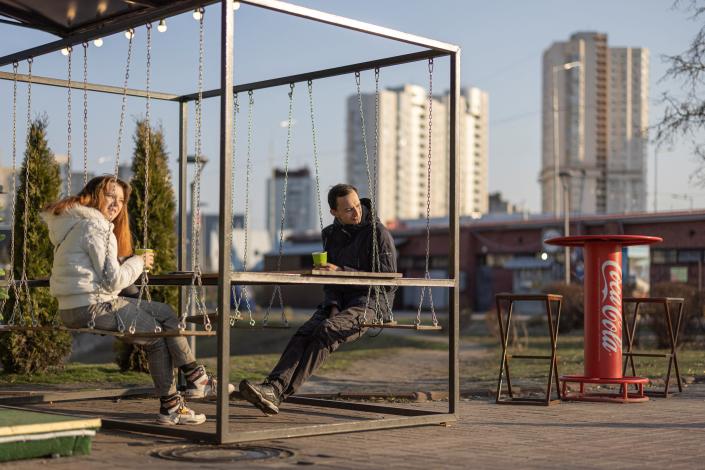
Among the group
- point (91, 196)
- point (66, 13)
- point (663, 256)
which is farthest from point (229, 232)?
point (663, 256)

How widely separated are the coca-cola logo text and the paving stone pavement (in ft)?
3.99

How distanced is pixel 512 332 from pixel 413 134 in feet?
478

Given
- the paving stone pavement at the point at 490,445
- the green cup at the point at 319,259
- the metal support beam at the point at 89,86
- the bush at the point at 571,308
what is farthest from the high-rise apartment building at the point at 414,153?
the green cup at the point at 319,259

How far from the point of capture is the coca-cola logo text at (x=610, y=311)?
10797mm

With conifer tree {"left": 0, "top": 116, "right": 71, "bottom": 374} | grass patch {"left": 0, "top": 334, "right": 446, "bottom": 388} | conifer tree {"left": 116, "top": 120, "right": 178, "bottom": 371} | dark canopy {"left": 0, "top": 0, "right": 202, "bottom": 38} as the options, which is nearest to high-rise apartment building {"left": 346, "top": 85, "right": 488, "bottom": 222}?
grass patch {"left": 0, "top": 334, "right": 446, "bottom": 388}

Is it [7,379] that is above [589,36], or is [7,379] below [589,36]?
below

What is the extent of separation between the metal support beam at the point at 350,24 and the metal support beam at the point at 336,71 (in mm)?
179

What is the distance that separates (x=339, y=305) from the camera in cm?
911

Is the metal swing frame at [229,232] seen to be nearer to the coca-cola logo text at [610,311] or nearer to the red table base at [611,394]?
the red table base at [611,394]

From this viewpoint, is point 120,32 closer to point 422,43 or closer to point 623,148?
point 422,43

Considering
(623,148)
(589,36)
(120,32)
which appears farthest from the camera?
(623,148)

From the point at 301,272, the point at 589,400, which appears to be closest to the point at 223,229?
the point at 301,272

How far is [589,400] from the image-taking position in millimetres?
10703

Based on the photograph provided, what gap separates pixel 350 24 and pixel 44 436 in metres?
3.49
